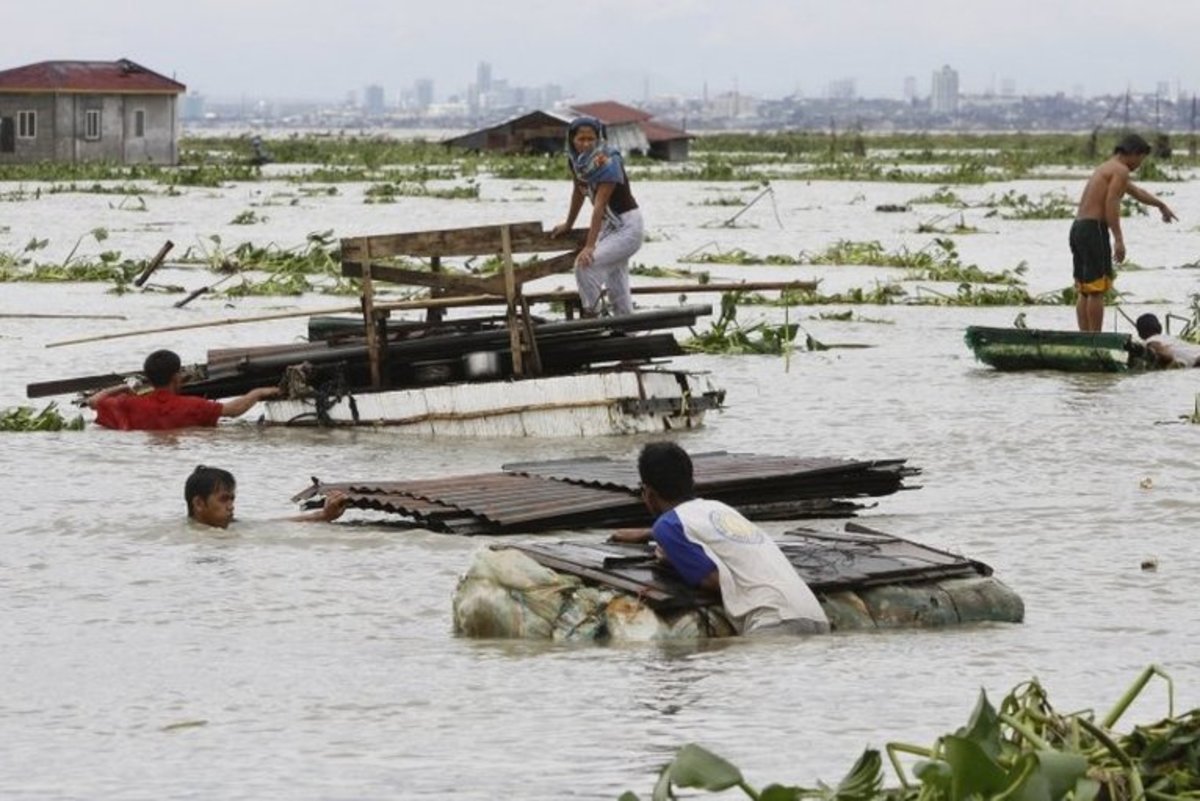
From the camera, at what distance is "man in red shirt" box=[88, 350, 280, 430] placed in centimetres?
1487

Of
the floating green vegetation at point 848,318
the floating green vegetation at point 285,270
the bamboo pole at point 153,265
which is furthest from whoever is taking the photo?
the floating green vegetation at point 285,270

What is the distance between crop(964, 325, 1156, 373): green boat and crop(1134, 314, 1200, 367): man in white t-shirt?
0.09m

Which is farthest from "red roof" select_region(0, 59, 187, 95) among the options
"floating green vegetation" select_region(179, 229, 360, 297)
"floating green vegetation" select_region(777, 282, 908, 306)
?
"floating green vegetation" select_region(777, 282, 908, 306)

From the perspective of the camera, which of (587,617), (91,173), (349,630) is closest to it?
(587,617)

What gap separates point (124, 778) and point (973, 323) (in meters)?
17.0

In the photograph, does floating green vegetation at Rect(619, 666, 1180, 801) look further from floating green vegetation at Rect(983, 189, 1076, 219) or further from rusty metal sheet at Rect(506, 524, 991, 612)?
floating green vegetation at Rect(983, 189, 1076, 219)

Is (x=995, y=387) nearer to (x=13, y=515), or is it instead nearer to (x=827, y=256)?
(x=13, y=515)

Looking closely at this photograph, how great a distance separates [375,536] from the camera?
11.2 meters

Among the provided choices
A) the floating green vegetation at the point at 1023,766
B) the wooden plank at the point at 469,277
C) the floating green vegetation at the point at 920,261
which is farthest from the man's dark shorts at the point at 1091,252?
the floating green vegetation at the point at 1023,766

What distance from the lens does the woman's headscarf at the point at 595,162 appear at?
15.7m

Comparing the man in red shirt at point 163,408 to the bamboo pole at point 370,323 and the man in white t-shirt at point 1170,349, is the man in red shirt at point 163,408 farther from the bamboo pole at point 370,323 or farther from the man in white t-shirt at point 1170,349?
the man in white t-shirt at point 1170,349

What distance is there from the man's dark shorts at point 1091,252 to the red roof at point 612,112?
6063cm

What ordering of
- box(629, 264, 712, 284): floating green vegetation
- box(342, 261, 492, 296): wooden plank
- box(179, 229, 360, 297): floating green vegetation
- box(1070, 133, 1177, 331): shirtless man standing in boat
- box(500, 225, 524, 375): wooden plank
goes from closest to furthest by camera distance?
box(500, 225, 524, 375): wooden plank
box(342, 261, 492, 296): wooden plank
box(1070, 133, 1177, 331): shirtless man standing in boat
box(179, 229, 360, 297): floating green vegetation
box(629, 264, 712, 284): floating green vegetation

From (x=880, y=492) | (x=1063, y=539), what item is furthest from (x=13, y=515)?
(x=1063, y=539)
